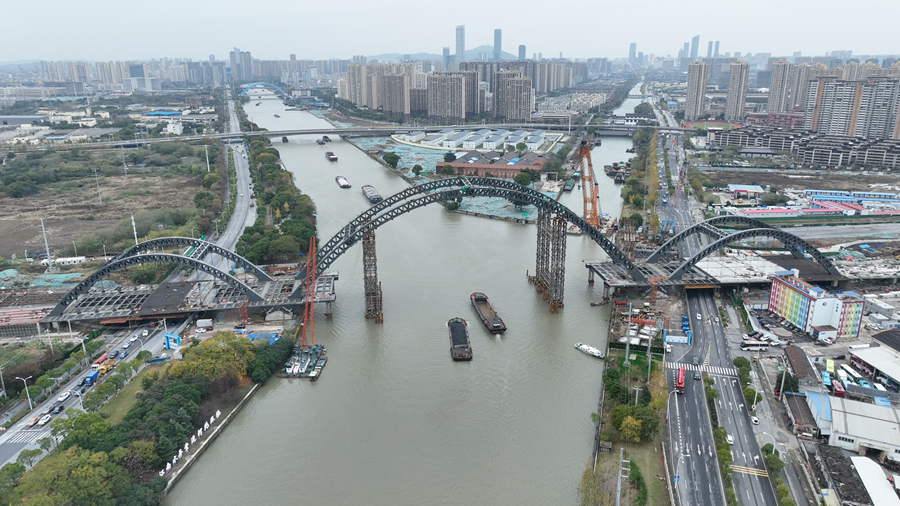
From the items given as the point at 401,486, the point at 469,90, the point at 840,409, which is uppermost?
the point at 469,90

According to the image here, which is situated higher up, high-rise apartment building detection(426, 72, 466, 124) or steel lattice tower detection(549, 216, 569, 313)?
high-rise apartment building detection(426, 72, 466, 124)

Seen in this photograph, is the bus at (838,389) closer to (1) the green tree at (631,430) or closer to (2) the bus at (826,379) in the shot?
(2) the bus at (826,379)

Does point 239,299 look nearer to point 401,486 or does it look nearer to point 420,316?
point 420,316

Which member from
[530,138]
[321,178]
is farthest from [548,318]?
[530,138]

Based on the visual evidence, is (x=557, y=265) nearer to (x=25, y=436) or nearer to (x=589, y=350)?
(x=589, y=350)

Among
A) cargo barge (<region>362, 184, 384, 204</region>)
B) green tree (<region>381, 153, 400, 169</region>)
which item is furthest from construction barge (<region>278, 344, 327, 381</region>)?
green tree (<region>381, 153, 400, 169</region>)

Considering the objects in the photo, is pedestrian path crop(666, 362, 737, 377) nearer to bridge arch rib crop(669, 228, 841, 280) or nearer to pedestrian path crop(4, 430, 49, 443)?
bridge arch rib crop(669, 228, 841, 280)
